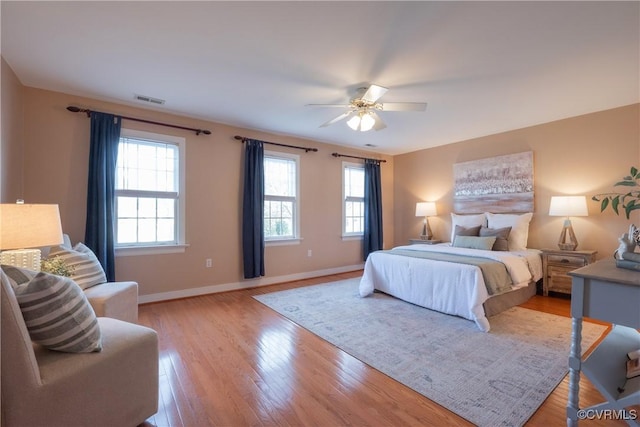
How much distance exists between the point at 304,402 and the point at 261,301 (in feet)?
6.80

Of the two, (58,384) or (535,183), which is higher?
(535,183)

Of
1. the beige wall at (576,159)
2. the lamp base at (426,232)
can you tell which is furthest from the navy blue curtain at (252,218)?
the beige wall at (576,159)

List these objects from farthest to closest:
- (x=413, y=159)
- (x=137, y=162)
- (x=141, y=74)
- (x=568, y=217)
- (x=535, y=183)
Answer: (x=413, y=159) < (x=535, y=183) < (x=568, y=217) < (x=137, y=162) < (x=141, y=74)

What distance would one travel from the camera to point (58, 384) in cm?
114

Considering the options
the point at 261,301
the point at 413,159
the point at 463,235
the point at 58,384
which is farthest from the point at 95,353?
the point at 413,159

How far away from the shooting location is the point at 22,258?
74.3 inches

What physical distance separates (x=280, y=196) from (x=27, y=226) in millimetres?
3148

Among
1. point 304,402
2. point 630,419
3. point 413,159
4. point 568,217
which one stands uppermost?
point 413,159

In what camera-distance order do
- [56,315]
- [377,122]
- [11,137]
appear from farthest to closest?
[377,122]
[11,137]
[56,315]

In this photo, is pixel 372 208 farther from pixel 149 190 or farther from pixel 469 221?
pixel 149 190

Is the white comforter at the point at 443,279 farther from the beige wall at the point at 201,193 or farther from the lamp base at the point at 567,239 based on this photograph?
the beige wall at the point at 201,193

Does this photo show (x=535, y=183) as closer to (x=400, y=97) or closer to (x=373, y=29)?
(x=400, y=97)

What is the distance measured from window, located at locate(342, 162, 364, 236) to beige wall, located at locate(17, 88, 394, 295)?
0.18 m

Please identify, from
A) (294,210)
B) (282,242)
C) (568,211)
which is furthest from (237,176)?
(568,211)
